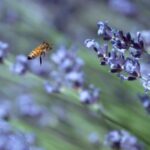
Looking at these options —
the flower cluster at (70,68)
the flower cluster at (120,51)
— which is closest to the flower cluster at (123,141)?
the flower cluster at (70,68)

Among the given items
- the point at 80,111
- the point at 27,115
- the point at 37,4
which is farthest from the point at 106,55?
the point at 37,4

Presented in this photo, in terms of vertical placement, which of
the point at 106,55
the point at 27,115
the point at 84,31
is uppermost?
the point at 84,31

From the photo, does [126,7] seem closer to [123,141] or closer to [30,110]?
[30,110]

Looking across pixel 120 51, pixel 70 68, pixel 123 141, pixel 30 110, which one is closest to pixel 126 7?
pixel 30 110

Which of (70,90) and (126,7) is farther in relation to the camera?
(126,7)

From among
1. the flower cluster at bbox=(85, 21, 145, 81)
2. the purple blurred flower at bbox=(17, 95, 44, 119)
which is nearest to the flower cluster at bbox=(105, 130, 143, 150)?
the flower cluster at bbox=(85, 21, 145, 81)

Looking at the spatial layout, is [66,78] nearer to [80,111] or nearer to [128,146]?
[128,146]

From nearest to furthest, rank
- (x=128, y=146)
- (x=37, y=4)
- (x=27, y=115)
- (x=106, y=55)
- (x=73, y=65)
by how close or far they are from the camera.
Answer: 1. (x=106, y=55)
2. (x=128, y=146)
3. (x=73, y=65)
4. (x=27, y=115)
5. (x=37, y=4)

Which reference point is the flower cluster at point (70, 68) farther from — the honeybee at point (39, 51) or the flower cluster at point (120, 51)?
the flower cluster at point (120, 51)

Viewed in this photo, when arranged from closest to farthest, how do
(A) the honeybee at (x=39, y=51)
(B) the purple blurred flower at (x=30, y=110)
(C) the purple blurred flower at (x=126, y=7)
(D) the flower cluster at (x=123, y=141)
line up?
(A) the honeybee at (x=39, y=51) < (D) the flower cluster at (x=123, y=141) < (B) the purple blurred flower at (x=30, y=110) < (C) the purple blurred flower at (x=126, y=7)
